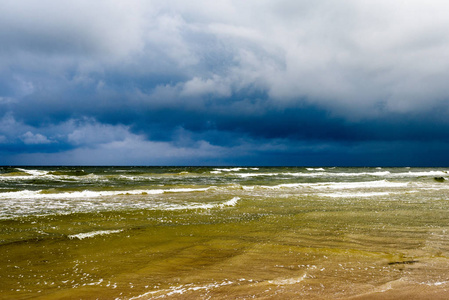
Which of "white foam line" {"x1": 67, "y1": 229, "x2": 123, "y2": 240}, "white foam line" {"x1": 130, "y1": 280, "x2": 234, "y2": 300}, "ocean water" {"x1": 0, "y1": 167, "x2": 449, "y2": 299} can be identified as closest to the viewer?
"white foam line" {"x1": 130, "y1": 280, "x2": 234, "y2": 300}

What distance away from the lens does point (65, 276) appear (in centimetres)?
537

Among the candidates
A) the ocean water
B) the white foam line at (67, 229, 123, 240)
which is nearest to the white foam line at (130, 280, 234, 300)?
the ocean water

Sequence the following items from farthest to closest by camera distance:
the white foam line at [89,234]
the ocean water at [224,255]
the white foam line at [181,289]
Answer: the white foam line at [89,234] < the ocean water at [224,255] < the white foam line at [181,289]

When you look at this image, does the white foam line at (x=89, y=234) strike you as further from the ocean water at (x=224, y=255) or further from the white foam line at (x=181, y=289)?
the white foam line at (x=181, y=289)

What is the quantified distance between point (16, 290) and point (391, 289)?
6.01m

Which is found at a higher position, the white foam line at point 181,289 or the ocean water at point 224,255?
the white foam line at point 181,289

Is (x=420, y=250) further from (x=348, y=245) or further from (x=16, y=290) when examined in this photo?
(x=16, y=290)

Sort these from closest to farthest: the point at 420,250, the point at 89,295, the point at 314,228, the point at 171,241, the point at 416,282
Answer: the point at 89,295
the point at 416,282
the point at 420,250
the point at 171,241
the point at 314,228

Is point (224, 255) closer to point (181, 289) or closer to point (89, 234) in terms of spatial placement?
point (181, 289)

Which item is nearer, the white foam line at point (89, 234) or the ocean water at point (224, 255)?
the ocean water at point (224, 255)

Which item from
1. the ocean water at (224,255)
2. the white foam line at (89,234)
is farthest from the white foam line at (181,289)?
the white foam line at (89,234)

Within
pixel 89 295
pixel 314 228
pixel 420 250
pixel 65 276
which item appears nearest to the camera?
pixel 89 295

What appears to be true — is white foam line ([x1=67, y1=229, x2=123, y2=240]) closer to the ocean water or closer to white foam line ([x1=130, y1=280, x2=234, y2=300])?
the ocean water

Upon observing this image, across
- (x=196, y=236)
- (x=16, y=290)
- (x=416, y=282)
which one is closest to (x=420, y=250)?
(x=416, y=282)
